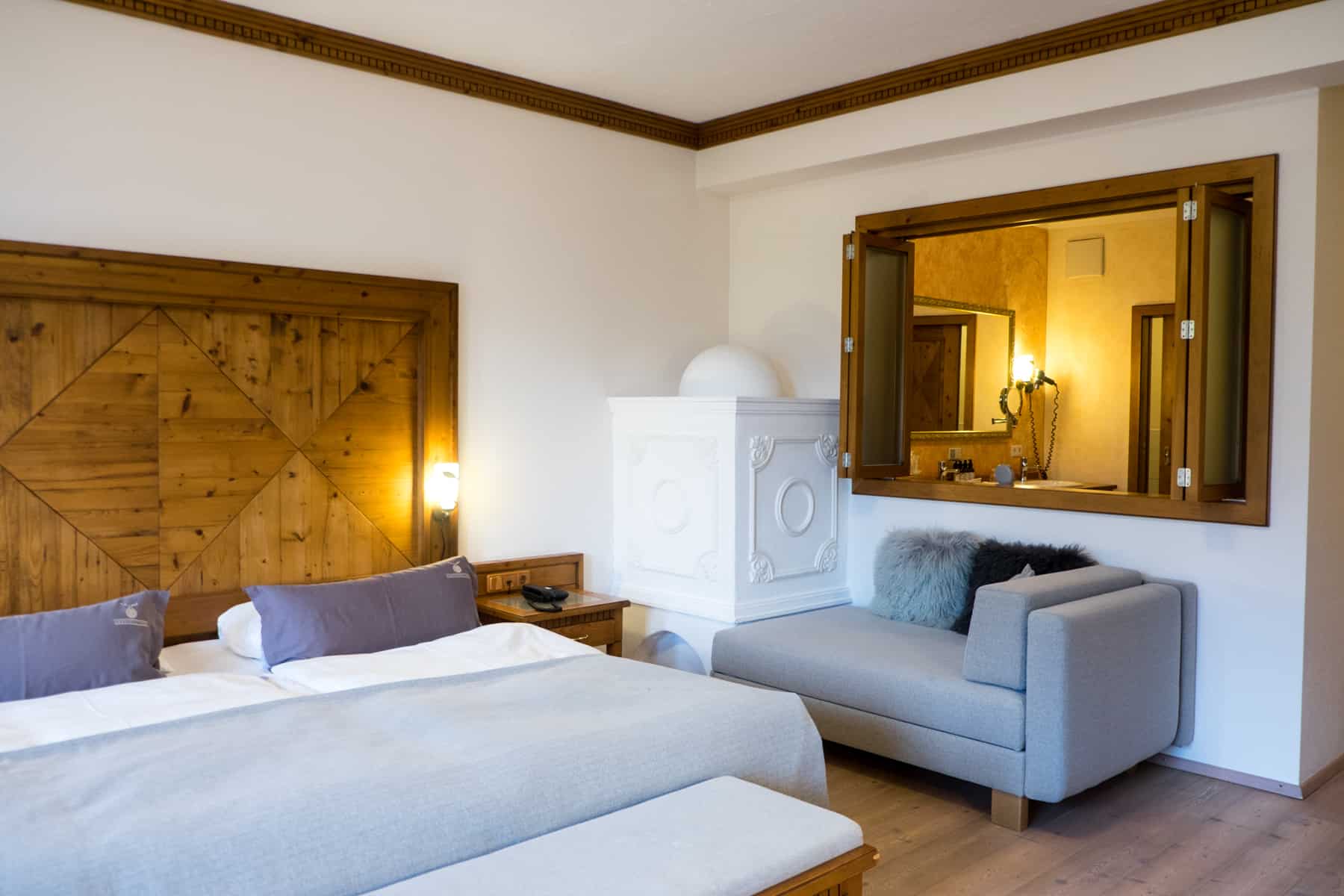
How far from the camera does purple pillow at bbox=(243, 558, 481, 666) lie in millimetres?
→ 3426

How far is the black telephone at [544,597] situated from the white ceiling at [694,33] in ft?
7.32

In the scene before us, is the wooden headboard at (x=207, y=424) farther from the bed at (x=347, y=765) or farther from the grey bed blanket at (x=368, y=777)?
the grey bed blanket at (x=368, y=777)

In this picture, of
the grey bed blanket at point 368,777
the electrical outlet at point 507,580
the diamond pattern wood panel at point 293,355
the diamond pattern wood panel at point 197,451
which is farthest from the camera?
the electrical outlet at point 507,580

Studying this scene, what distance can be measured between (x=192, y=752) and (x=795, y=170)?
12.1 feet

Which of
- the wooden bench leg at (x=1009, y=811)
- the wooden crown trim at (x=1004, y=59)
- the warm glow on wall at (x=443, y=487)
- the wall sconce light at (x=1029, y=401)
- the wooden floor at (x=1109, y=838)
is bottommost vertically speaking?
the wooden floor at (x=1109, y=838)

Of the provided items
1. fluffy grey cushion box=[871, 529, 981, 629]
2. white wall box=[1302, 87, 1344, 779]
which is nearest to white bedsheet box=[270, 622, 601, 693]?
fluffy grey cushion box=[871, 529, 981, 629]

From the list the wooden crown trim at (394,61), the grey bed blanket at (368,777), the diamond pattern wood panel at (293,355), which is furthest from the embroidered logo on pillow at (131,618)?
the wooden crown trim at (394,61)

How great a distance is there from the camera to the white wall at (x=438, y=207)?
351 cm

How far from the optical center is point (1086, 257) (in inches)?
275

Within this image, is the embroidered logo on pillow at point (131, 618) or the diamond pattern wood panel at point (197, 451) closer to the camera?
the embroidered logo on pillow at point (131, 618)

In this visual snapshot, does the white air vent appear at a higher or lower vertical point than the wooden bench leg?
higher

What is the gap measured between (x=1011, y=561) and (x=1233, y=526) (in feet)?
2.65

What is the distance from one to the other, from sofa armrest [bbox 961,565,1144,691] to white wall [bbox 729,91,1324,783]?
572 mm

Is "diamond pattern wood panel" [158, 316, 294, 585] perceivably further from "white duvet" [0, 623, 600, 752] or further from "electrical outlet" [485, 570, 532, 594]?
"electrical outlet" [485, 570, 532, 594]
